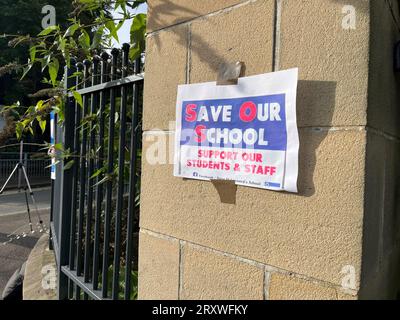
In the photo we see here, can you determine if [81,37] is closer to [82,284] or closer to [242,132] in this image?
[242,132]

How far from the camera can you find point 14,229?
742cm

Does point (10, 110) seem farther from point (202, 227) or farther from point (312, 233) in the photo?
point (312, 233)

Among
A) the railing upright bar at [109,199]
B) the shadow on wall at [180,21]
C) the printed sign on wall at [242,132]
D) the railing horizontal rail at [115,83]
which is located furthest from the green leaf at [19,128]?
the printed sign on wall at [242,132]

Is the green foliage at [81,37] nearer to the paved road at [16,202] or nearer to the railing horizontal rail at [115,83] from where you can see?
the railing horizontal rail at [115,83]

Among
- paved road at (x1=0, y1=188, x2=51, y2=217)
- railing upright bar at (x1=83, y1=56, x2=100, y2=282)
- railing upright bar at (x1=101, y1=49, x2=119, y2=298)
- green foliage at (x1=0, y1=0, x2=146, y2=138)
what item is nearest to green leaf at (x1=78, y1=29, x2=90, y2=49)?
green foliage at (x1=0, y1=0, x2=146, y2=138)

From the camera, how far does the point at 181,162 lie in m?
1.70

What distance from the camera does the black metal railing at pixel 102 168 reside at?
2.14 m

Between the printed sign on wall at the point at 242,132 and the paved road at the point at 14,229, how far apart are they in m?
3.87

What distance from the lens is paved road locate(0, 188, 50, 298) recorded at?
5.34 m

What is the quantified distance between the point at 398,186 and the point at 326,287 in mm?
613

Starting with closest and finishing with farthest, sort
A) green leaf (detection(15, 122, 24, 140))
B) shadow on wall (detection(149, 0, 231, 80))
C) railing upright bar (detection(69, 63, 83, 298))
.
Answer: shadow on wall (detection(149, 0, 231, 80))
green leaf (detection(15, 122, 24, 140))
railing upright bar (detection(69, 63, 83, 298))

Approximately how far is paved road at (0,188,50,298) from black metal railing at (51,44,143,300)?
7.35 ft

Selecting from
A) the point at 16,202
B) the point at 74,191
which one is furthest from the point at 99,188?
the point at 16,202

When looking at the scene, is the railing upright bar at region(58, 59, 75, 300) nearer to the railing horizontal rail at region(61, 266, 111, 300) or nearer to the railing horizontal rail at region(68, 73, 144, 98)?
the railing horizontal rail at region(61, 266, 111, 300)
